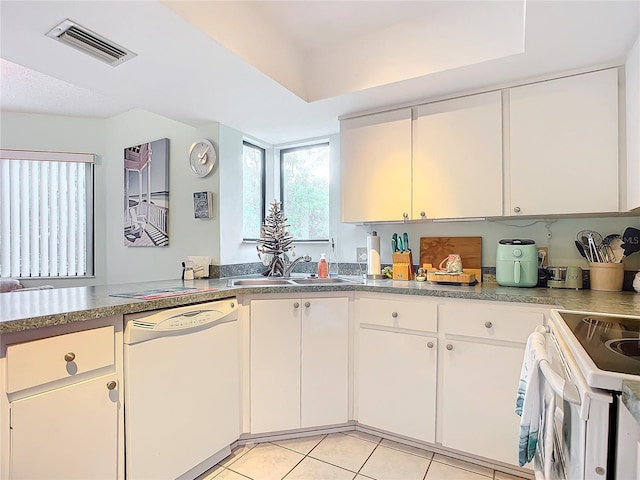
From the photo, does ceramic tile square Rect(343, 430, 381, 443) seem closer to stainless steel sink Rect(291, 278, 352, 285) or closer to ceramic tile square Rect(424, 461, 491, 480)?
ceramic tile square Rect(424, 461, 491, 480)

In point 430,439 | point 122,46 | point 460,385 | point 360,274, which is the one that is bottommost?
point 430,439

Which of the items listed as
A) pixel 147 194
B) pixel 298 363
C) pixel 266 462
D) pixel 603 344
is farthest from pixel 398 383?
pixel 147 194

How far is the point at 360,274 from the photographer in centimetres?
274

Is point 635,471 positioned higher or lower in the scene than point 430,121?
lower

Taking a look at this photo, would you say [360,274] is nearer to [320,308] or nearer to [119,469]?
[320,308]

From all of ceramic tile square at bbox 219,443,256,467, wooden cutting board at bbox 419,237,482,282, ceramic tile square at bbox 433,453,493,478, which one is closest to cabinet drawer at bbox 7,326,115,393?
ceramic tile square at bbox 219,443,256,467

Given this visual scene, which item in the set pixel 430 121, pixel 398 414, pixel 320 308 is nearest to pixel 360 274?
pixel 320 308

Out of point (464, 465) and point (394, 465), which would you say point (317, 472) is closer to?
point (394, 465)

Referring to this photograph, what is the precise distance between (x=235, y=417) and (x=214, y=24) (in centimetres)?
199

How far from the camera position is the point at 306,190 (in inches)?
121

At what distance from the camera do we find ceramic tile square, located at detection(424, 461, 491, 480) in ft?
5.57

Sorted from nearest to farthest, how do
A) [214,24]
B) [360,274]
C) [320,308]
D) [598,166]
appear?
[214,24]
[598,166]
[320,308]
[360,274]

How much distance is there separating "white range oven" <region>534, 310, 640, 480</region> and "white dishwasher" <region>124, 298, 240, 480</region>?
4.67 ft

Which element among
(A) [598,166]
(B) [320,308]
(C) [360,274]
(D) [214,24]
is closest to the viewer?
(D) [214,24]
